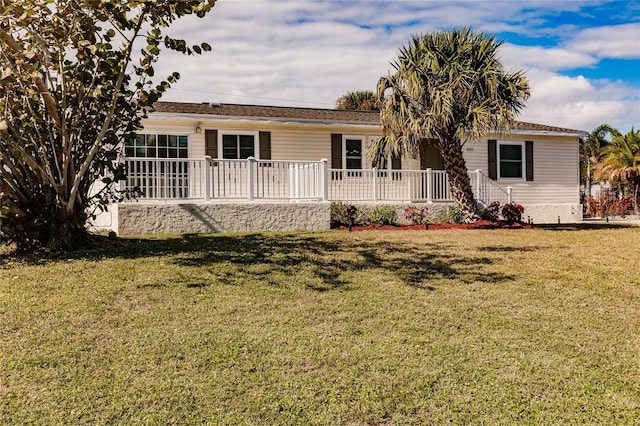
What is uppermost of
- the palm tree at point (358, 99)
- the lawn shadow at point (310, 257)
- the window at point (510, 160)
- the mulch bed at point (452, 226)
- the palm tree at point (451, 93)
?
the palm tree at point (358, 99)

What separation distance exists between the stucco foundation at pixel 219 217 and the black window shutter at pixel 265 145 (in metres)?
3.83

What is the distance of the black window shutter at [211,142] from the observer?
15.0 metres

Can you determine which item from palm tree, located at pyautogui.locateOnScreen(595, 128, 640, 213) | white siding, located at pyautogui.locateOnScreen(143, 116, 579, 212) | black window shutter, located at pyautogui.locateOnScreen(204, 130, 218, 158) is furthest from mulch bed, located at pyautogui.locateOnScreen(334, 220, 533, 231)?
palm tree, located at pyautogui.locateOnScreen(595, 128, 640, 213)

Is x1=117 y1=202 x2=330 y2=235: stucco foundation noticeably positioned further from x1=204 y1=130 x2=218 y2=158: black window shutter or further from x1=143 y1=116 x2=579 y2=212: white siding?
x1=143 y1=116 x2=579 y2=212: white siding

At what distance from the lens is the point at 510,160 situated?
18281mm

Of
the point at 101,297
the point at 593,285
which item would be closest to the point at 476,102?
the point at 593,285

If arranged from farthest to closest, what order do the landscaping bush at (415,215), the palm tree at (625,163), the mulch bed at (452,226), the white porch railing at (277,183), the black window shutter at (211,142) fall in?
the palm tree at (625,163), the black window shutter at (211,142), the landscaping bush at (415,215), the mulch bed at (452,226), the white porch railing at (277,183)

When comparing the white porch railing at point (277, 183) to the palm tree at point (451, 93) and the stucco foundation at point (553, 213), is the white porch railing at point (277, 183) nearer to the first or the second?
the palm tree at point (451, 93)

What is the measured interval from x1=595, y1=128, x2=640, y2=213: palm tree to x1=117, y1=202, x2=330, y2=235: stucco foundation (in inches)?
651

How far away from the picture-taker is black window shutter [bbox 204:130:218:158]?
15.0 metres

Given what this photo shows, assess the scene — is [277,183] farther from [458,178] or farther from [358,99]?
[358,99]

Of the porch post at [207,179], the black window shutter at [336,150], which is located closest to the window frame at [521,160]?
the black window shutter at [336,150]

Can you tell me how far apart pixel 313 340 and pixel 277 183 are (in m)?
8.29

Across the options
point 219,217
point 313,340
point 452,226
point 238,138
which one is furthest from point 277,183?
point 313,340
